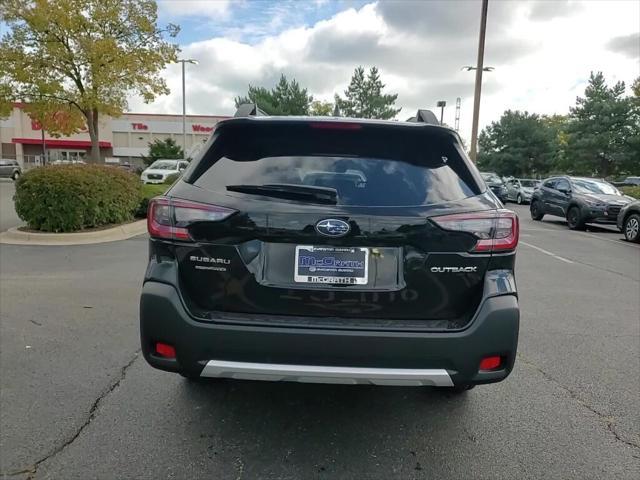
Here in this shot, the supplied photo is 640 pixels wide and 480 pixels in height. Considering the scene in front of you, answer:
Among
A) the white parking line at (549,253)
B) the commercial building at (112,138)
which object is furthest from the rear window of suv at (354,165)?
the commercial building at (112,138)

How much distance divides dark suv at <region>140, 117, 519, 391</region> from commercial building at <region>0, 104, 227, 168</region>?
5816 cm

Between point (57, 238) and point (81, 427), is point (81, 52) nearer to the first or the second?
point (57, 238)

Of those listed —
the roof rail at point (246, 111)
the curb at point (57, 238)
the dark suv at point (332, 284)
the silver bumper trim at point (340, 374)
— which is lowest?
the curb at point (57, 238)

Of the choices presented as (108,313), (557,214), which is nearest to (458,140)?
Answer: (108,313)

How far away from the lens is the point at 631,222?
12586 millimetres

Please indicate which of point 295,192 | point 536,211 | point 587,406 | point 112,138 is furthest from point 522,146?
point 295,192

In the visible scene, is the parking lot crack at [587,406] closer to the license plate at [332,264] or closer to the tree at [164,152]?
the license plate at [332,264]

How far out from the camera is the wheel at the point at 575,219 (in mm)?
15211

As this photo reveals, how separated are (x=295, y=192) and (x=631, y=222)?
42.2 feet

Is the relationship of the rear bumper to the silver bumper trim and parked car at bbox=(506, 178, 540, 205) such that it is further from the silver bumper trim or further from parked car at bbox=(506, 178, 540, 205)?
parked car at bbox=(506, 178, 540, 205)

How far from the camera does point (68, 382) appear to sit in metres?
3.57

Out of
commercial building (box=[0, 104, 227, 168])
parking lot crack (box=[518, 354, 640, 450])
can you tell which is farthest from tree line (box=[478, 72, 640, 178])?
parking lot crack (box=[518, 354, 640, 450])

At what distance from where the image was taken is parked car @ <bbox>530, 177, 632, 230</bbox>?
48.4ft

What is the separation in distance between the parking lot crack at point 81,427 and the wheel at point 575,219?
48.3 ft
